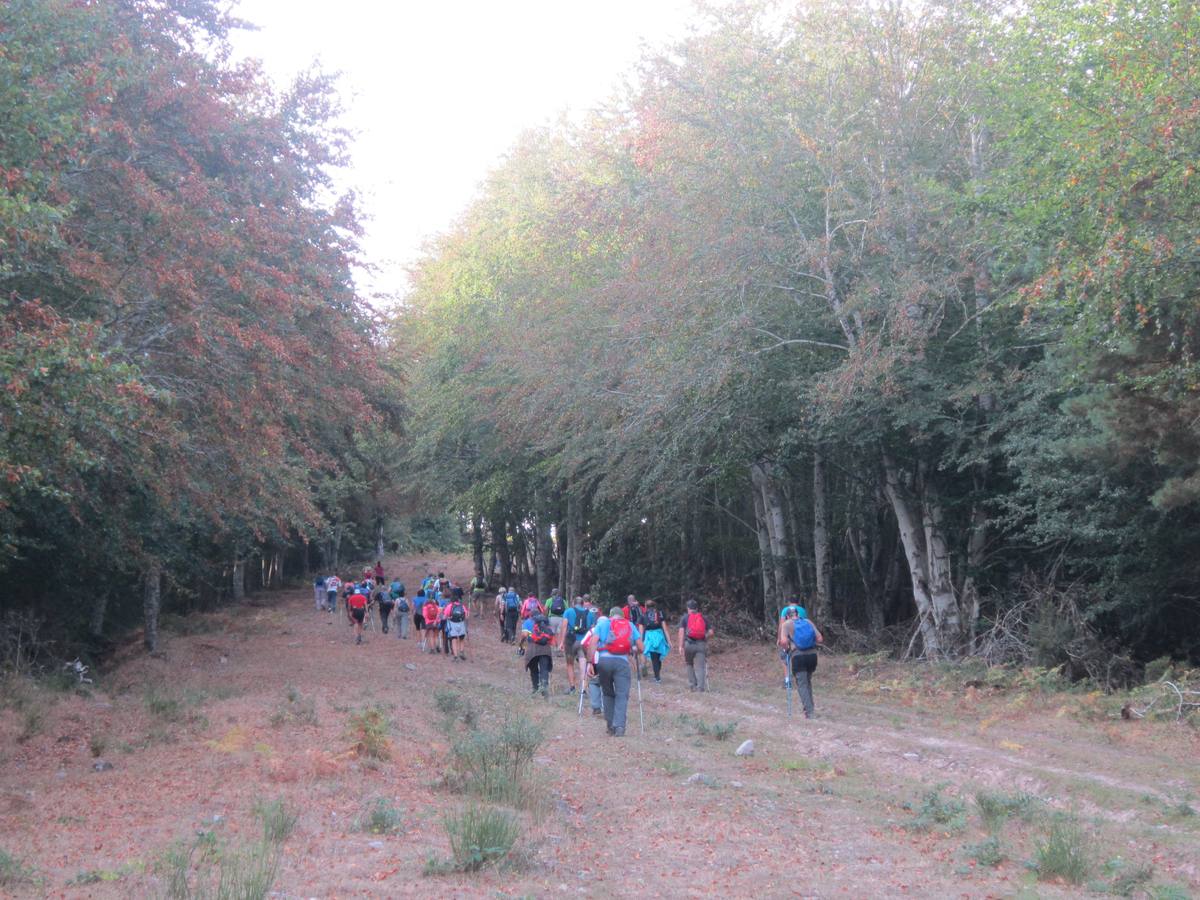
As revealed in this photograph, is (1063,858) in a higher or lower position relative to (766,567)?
lower

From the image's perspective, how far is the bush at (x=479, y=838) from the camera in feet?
24.2

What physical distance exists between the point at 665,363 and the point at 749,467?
19.7 feet

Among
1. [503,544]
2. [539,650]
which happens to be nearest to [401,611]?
[539,650]

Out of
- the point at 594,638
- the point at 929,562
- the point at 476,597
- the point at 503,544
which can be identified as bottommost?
the point at 476,597

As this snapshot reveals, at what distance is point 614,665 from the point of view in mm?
14055

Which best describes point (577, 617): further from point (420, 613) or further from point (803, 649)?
point (420, 613)

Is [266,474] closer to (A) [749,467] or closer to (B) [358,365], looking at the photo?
(B) [358,365]

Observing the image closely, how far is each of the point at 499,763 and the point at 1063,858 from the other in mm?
4945

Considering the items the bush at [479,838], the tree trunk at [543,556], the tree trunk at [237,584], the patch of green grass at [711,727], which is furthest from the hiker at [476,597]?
the bush at [479,838]

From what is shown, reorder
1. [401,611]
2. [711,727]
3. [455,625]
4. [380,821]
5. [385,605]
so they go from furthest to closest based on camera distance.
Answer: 1. [385,605]
2. [401,611]
3. [455,625]
4. [711,727]
5. [380,821]

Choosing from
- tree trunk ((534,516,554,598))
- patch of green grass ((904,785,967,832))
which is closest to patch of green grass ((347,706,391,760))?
patch of green grass ((904,785,967,832))

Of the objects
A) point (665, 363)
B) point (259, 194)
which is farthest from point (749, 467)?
point (259, 194)

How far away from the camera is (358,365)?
1791 centimetres

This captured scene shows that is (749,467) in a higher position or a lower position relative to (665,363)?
lower
